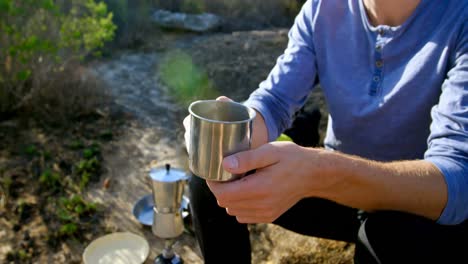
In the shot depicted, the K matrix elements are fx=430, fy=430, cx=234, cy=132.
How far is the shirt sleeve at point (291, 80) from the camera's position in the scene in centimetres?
164

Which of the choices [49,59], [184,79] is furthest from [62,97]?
[184,79]

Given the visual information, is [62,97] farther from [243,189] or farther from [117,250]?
[243,189]

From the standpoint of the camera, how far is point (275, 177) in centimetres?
106

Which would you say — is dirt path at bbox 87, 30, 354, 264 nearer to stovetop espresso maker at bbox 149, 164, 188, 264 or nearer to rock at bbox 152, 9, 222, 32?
stovetop espresso maker at bbox 149, 164, 188, 264

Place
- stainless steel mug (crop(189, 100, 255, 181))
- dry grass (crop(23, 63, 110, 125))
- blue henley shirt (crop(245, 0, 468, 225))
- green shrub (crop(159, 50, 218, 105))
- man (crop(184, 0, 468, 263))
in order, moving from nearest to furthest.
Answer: stainless steel mug (crop(189, 100, 255, 181)), man (crop(184, 0, 468, 263)), blue henley shirt (crop(245, 0, 468, 225)), dry grass (crop(23, 63, 110, 125)), green shrub (crop(159, 50, 218, 105))

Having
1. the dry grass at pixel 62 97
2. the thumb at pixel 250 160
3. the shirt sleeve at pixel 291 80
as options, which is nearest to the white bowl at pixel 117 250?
the shirt sleeve at pixel 291 80

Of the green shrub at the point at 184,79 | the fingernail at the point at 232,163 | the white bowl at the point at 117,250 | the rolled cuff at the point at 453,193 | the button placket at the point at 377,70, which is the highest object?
the button placket at the point at 377,70

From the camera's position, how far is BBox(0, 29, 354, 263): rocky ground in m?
2.15

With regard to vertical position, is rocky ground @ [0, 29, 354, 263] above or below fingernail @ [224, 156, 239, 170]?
below

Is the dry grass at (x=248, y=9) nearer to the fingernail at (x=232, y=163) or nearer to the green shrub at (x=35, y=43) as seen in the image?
the green shrub at (x=35, y=43)

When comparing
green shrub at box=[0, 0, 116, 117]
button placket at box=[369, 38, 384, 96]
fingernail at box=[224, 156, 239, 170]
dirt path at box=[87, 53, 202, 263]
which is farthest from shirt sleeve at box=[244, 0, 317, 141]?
green shrub at box=[0, 0, 116, 117]

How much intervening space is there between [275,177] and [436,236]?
0.48 meters

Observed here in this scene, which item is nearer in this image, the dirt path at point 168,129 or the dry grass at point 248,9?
the dirt path at point 168,129

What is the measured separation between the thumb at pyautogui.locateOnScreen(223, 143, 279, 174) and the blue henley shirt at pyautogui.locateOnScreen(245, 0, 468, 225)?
0.49m
